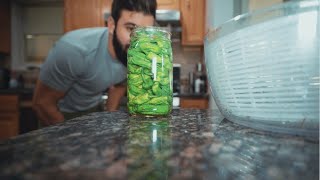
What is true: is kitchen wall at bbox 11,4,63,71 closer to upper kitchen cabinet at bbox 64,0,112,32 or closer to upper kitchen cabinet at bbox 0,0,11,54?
upper kitchen cabinet at bbox 0,0,11,54

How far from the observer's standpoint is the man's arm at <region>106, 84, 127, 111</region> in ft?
4.55

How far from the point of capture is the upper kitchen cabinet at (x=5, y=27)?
3041 millimetres

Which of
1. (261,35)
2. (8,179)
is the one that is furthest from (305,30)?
(8,179)

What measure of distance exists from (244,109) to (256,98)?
1.3 inches

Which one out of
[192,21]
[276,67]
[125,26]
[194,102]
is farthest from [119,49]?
[192,21]

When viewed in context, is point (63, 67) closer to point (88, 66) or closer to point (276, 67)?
point (88, 66)

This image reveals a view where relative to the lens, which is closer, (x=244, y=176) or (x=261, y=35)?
(x=244, y=176)

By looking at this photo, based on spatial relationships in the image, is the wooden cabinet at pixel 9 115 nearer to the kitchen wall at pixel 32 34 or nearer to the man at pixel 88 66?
the kitchen wall at pixel 32 34

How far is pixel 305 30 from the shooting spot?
315mm

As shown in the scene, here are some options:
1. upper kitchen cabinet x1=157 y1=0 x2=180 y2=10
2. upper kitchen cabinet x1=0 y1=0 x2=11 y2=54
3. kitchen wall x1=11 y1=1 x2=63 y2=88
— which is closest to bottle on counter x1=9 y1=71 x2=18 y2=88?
kitchen wall x1=11 y1=1 x2=63 y2=88

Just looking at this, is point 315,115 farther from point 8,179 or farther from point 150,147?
point 8,179

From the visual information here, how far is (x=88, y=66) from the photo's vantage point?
4.26ft

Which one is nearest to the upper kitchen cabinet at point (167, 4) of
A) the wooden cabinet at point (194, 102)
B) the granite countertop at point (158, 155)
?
the wooden cabinet at point (194, 102)

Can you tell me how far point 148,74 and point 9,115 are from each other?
2.49 meters
